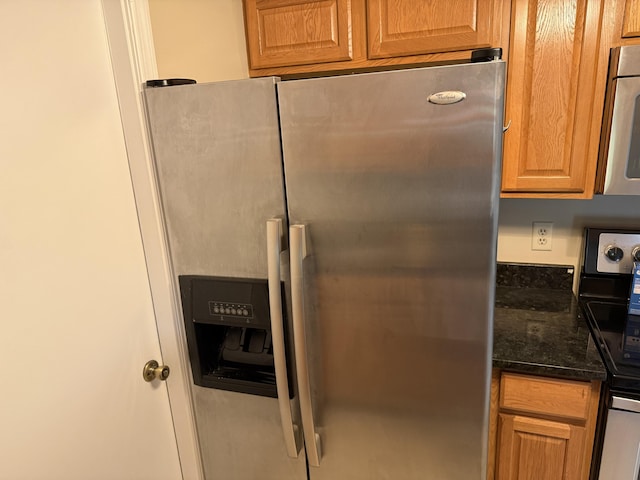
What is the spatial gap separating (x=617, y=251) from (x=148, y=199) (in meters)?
1.74

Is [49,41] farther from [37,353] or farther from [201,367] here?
[201,367]

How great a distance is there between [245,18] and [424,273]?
3.69 feet

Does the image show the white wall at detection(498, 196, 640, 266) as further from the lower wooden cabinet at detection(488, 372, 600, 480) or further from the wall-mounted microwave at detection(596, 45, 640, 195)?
the lower wooden cabinet at detection(488, 372, 600, 480)

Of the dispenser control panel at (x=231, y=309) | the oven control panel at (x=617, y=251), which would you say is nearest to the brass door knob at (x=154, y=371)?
the dispenser control panel at (x=231, y=309)

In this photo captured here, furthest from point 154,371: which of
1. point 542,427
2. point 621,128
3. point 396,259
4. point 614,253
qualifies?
point 614,253

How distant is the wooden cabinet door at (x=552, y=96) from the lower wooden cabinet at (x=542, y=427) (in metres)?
0.64

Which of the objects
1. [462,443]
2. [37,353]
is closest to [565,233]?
[462,443]

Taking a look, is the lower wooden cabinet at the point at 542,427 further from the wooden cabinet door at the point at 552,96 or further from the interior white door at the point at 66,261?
the interior white door at the point at 66,261

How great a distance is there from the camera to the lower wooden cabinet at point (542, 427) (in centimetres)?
131

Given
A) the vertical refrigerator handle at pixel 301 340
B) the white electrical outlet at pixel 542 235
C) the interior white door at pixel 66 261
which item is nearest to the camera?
the interior white door at pixel 66 261

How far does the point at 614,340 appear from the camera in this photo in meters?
1.43

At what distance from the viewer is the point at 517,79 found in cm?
137

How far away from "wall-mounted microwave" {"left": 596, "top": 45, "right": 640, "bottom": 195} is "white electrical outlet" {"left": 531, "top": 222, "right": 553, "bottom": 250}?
1.33ft

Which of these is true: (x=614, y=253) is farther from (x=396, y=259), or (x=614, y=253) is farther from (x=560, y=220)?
(x=396, y=259)
